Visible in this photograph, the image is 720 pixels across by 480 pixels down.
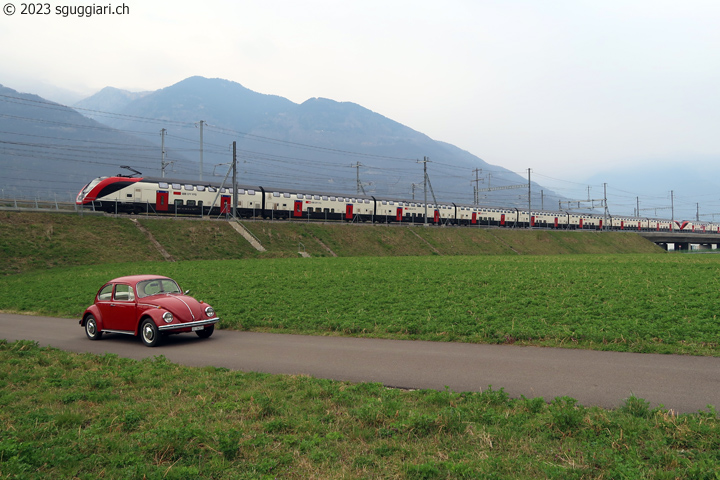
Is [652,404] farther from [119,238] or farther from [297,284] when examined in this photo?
[119,238]

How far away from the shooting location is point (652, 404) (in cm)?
725

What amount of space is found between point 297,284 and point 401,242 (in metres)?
42.9

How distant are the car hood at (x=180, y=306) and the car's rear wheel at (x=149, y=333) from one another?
548 mm

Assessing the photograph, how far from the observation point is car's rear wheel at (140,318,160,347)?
13.1 m

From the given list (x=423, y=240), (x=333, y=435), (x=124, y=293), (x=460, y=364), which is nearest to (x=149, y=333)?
(x=124, y=293)

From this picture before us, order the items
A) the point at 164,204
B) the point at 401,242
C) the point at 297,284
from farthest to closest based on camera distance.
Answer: the point at 401,242
the point at 164,204
the point at 297,284

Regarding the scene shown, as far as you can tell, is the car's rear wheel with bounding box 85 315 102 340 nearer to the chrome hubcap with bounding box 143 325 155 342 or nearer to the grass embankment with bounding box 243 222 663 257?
the chrome hubcap with bounding box 143 325 155 342

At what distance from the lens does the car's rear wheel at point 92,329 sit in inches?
569

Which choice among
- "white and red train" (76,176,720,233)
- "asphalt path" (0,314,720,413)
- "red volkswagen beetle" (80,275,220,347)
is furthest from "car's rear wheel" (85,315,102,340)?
"white and red train" (76,176,720,233)

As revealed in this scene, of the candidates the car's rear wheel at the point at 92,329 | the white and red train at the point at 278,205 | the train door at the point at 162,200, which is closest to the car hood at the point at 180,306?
the car's rear wheel at the point at 92,329

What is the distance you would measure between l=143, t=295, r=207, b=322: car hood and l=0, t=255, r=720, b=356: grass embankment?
2269mm

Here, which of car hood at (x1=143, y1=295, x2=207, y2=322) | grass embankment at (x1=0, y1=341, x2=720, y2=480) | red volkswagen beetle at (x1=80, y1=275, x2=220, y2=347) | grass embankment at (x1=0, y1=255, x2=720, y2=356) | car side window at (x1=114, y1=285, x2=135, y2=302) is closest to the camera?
grass embankment at (x1=0, y1=341, x2=720, y2=480)

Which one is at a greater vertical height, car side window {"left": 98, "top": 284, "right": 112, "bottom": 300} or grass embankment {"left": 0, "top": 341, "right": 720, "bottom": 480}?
car side window {"left": 98, "top": 284, "right": 112, "bottom": 300}

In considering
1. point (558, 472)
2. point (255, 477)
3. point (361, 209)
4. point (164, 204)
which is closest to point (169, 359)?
point (255, 477)
